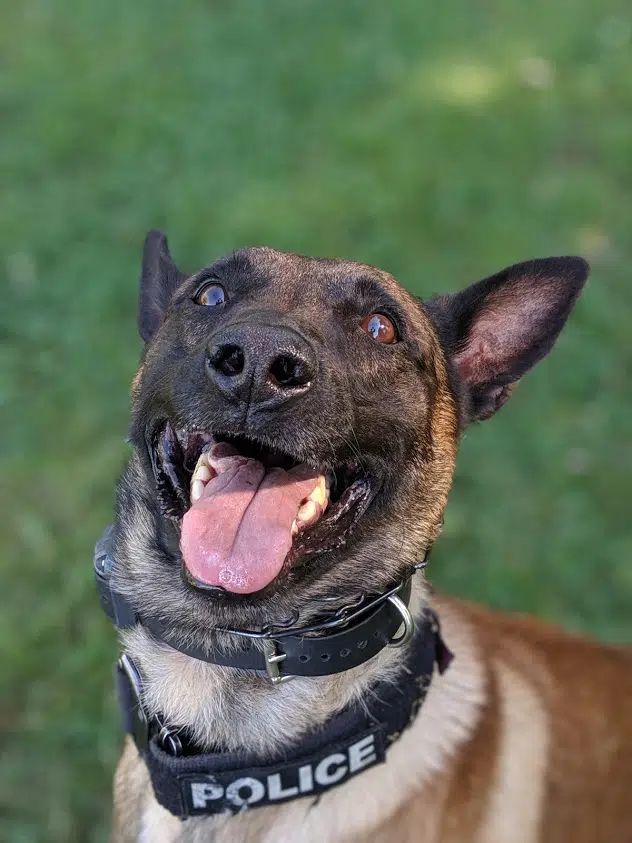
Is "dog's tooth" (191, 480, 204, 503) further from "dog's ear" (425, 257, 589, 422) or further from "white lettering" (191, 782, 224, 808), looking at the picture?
"dog's ear" (425, 257, 589, 422)

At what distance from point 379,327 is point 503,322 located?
19.2 inches

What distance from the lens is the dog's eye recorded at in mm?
2273

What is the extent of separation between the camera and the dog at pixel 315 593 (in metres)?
1.89

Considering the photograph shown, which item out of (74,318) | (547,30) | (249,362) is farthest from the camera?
(547,30)

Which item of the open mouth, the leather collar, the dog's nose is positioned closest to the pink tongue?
the open mouth

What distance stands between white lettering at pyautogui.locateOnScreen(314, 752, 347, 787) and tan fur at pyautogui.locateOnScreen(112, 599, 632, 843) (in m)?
0.09

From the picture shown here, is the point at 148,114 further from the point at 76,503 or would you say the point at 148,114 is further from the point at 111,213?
the point at 76,503

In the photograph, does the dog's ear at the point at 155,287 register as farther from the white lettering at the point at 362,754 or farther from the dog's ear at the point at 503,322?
the white lettering at the point at 362,754

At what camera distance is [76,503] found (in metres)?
3.95

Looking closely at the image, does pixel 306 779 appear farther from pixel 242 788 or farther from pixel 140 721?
pixel 140 721

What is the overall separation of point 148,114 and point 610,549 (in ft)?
14.8

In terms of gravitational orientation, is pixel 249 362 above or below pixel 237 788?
above

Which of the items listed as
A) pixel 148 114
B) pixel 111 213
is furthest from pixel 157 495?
pixel 148 114

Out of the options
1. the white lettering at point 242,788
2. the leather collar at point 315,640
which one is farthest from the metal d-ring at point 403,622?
the white lettering at point 242,788
